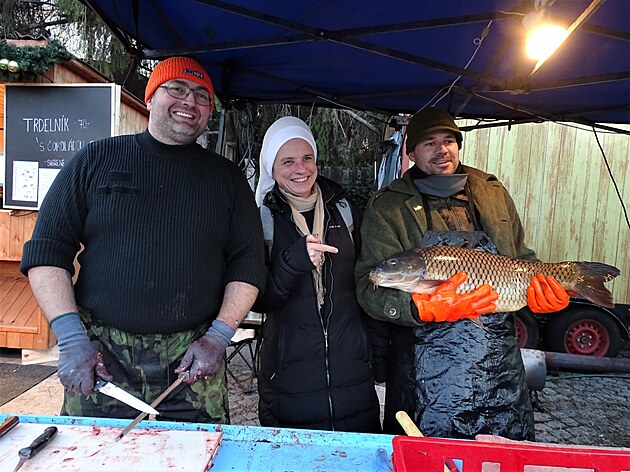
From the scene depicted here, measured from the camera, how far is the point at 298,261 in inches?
83.5

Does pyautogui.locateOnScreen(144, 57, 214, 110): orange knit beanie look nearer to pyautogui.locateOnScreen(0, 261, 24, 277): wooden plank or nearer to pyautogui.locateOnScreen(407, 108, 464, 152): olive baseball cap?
pyautogui.locateOnScreen(407, 108, 464, 152): olive baseball cap

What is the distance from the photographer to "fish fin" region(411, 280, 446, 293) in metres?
2.14

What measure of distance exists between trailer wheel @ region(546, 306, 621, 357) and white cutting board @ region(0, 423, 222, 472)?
6.22 metres

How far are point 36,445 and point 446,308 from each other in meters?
1.65

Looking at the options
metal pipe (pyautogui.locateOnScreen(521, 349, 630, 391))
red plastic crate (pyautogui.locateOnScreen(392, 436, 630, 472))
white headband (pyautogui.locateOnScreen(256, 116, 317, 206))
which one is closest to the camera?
red plastic crate (pyautogui.locateOnScreen(392, 436, 630, 472))

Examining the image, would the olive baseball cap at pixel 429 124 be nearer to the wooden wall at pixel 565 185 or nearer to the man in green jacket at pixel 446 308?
the man in green jacket at pixel 446 308

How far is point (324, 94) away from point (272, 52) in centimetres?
97

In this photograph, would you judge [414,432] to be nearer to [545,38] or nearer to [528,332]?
[545,38]

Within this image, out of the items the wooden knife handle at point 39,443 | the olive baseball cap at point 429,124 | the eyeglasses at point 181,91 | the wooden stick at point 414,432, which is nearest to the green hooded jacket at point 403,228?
the olive baseball cap at point 429,124

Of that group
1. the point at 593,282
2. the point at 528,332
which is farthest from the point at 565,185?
the point at 593,282

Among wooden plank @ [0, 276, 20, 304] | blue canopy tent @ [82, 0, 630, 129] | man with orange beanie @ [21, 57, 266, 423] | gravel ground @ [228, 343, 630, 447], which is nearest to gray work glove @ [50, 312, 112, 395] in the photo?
man with orange beanie @ [21, 57, 266, 423]

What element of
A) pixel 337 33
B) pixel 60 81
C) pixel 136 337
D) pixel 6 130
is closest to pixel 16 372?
pixel 6 130

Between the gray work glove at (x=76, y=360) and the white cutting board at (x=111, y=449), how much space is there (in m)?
0.22

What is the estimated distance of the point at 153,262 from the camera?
6.46ft
